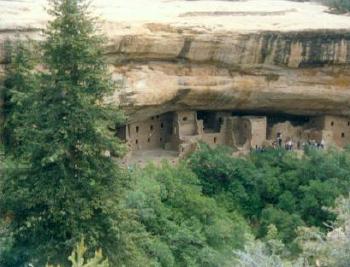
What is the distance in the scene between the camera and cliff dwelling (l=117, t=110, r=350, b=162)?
12484mm

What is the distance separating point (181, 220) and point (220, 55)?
2396 mm

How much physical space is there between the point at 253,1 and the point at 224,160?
2916 millimetres

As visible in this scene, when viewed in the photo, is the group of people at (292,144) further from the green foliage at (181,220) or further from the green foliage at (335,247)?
→ the green foliage at (335,247)

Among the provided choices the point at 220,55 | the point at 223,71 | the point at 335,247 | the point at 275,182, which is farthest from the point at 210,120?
the point at 335,247

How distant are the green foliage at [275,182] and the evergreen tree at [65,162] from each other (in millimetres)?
3962

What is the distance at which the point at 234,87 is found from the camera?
12.2m

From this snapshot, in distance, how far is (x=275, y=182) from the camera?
1241 cm

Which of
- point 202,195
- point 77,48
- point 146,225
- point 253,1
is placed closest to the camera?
point 77,48

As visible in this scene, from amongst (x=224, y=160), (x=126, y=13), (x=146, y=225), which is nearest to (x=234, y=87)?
(x=224, y=160)

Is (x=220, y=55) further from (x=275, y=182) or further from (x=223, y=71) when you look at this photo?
(x=275, y=182)

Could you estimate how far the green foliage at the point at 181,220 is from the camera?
32.5 ft

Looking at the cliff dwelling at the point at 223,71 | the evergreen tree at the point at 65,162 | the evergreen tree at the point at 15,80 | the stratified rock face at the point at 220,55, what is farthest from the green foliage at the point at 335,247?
the stratified rock face at the point at 220,55

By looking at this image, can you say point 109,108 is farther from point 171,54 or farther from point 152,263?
point 171,54

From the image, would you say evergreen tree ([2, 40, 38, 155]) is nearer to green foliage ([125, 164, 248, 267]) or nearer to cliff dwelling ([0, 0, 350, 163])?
cliff dwelling ([0, 0, 350, 163])
